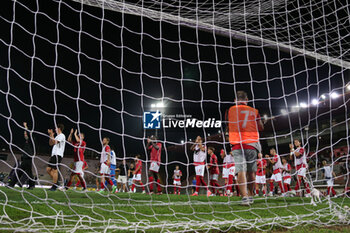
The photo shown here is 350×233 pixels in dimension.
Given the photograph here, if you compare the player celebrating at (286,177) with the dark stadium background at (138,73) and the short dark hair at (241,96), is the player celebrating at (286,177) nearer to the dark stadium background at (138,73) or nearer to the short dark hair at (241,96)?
the dark stadium background at (138,73)

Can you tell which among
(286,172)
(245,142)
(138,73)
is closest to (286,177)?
(286,172)

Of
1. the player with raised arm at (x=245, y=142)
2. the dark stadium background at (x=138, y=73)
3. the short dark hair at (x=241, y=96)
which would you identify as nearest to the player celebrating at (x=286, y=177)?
the dark stadium background at (x=138, y=73)

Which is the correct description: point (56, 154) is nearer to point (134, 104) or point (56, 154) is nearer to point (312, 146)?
point (312, 146)

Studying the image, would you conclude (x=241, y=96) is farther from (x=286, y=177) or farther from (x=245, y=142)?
(x=286, y=177)

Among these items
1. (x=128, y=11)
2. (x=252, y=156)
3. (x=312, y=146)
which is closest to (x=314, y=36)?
(x=252, y=156)

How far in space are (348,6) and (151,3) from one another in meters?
3.59

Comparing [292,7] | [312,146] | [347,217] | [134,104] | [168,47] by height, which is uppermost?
[134,104]

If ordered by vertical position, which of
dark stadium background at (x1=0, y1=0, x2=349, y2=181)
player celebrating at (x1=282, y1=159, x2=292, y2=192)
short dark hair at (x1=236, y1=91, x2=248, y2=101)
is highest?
dark stadium background at (x1=0, y1=0, x2=349, y2=181)

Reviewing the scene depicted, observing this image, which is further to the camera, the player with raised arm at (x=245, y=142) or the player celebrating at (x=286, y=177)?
the player celebrating at (x=286, y=177)

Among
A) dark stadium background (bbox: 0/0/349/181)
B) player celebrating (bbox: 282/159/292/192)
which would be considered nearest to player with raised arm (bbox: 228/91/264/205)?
dark stadium background (bbox: 0/0/349/181)

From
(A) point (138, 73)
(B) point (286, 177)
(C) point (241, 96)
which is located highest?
(A) point (138, 73)

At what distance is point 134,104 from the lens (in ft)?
80.3

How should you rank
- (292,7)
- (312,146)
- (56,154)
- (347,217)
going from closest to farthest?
(347,217), (292,7), (56,154), (312,146)

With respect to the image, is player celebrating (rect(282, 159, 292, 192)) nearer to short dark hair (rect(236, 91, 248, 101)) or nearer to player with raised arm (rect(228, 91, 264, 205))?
player with raised arm (rect(228, 91, 264, 205))
